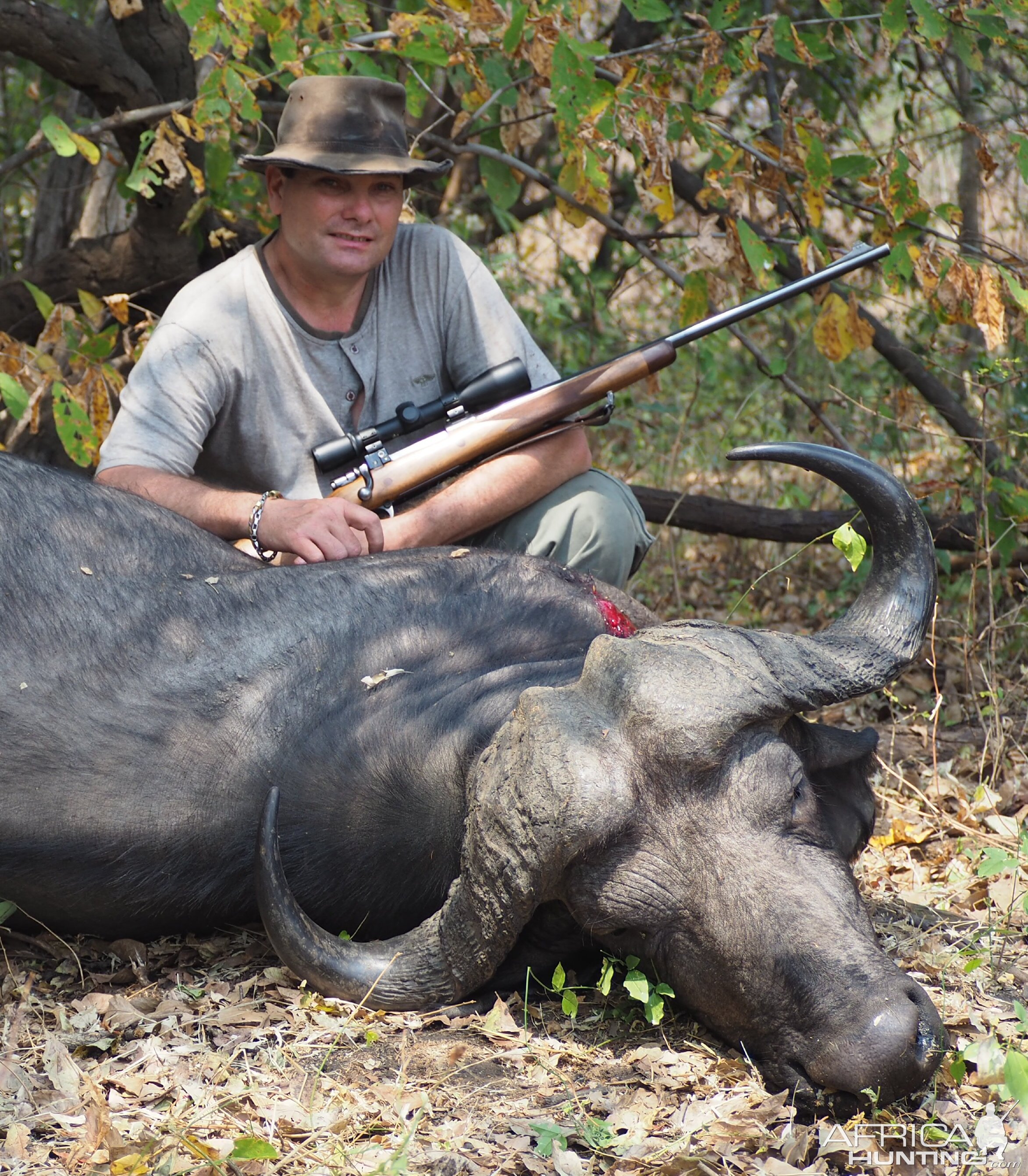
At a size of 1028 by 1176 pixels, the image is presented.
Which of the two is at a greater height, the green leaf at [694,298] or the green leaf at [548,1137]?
the green leaf at [694,298]

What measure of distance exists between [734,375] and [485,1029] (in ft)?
22.6

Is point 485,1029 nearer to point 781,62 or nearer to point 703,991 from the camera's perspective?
point 703,991

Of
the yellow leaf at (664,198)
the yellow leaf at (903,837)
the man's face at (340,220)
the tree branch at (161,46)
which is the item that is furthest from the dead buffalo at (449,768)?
the tree branch at (161,46)

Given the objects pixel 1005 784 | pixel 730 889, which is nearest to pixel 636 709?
pixel 730 889

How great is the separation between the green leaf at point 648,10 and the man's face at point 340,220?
99cm

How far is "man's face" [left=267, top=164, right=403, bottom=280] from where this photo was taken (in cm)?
445

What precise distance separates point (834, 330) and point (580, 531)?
1404 millimetres

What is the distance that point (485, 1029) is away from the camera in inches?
114

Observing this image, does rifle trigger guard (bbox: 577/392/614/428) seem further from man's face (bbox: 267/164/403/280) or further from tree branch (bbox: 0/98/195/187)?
tree branch (bbox: 0/98/195/187)

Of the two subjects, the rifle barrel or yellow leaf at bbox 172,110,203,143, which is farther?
yellow leaf at bbox 172,110,203,143

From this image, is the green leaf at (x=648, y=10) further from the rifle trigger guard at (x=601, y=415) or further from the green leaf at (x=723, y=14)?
the rifle trigger guard at (x=601, y=415)

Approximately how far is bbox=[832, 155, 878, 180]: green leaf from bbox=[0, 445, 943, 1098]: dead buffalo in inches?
90.5

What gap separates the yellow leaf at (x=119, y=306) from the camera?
16.8ft

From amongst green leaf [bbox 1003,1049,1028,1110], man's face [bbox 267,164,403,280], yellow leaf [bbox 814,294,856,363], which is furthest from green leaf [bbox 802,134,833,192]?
green leaf [bbox 1003,1049,1028,1110]
